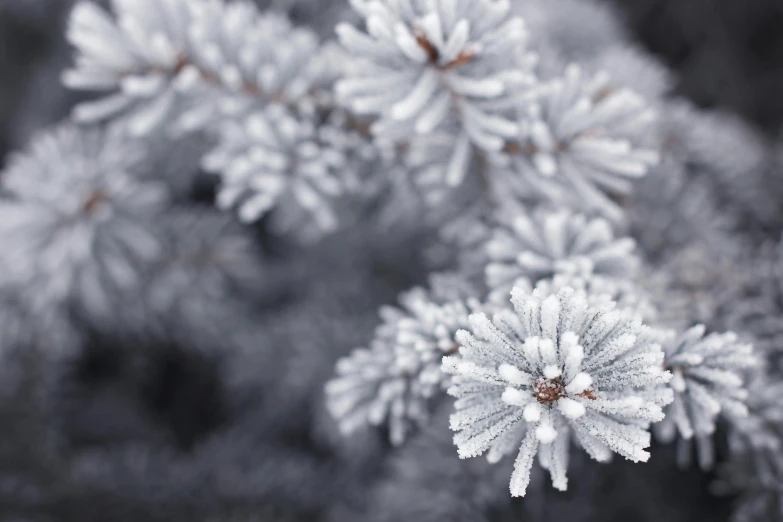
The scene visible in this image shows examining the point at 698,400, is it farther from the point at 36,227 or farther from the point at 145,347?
the point at 145,347

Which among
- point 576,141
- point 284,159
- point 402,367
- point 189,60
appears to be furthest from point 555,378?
point 189,60

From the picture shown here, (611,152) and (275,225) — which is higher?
(275,225)

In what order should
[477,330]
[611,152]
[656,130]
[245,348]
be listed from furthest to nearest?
[245,348] < [656,130] < [611,152] < [477,330]

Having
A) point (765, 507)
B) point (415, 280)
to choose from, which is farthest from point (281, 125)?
point (765, 507)

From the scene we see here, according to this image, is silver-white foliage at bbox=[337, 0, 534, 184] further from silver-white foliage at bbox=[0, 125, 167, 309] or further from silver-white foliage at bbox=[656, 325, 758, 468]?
silver-white foliage at bbox=[0, 125, 167, 309]

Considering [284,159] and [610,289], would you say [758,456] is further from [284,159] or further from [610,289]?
[284,159]
